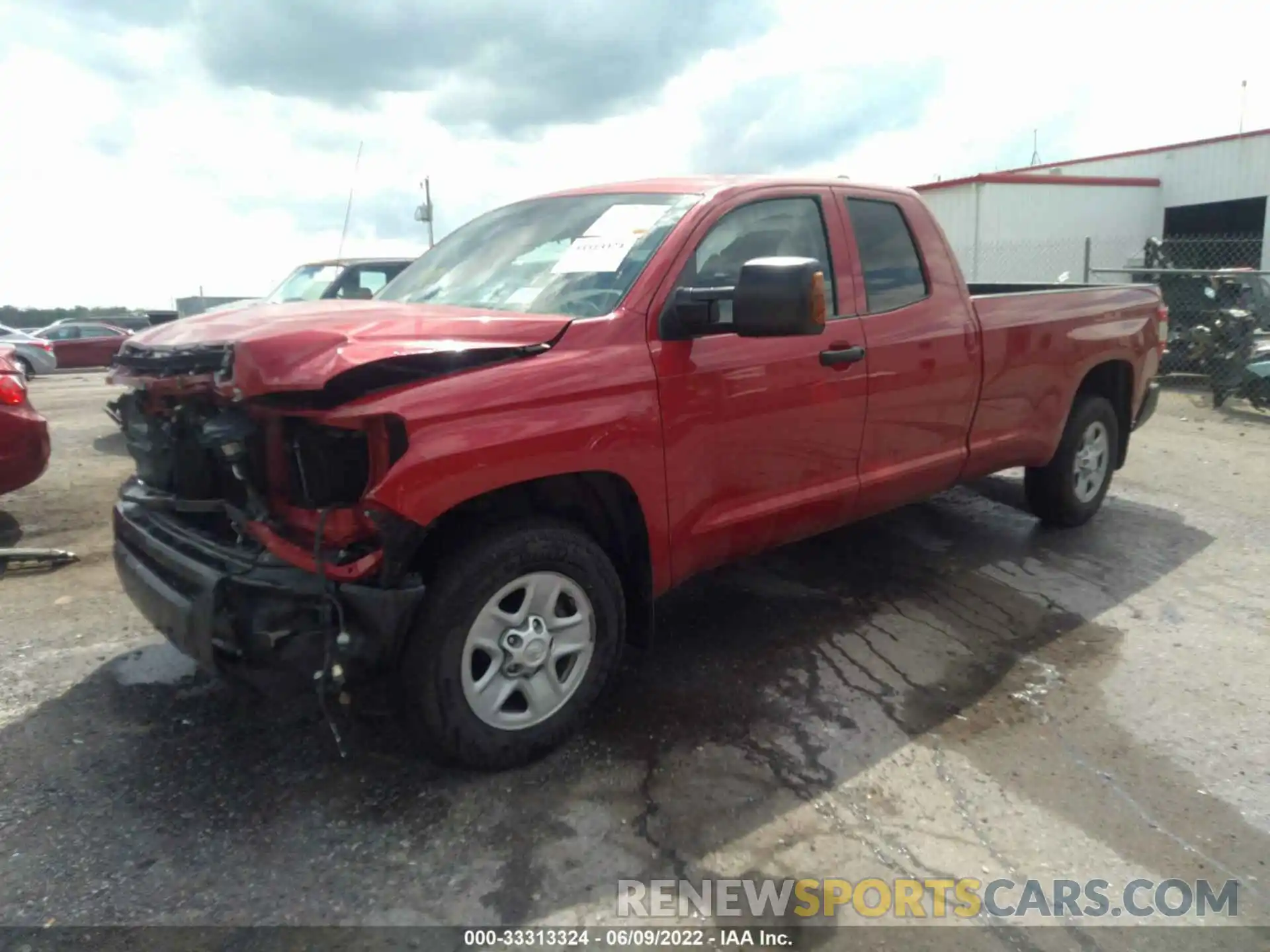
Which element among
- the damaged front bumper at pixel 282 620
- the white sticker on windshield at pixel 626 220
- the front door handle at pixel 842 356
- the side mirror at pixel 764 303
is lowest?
the damaged front bumper at pixel 282 620

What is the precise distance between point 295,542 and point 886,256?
113 inches

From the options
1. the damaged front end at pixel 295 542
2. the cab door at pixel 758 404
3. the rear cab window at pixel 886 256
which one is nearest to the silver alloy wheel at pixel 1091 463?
the rear cab window at pixel 886 256

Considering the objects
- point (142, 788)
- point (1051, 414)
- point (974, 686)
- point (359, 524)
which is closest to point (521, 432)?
point (359, 524)

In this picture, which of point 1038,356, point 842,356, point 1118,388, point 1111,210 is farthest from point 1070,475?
point 1111,210

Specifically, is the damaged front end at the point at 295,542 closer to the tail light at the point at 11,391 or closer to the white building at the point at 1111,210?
the tail light at the point at 11,391

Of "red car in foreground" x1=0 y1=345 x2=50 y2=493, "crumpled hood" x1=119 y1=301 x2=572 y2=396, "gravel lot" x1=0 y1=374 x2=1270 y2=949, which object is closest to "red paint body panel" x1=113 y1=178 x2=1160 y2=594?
"crumpled hood" x1=119 y1=301 x2=572 y2=396

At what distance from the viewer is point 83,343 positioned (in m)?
23.9

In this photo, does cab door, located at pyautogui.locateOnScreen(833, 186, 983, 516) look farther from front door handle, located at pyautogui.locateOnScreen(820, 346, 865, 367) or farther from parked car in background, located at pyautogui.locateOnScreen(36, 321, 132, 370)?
parked car in background, located at pyautogui.locateOnScreen(36, 321, 132, 370)

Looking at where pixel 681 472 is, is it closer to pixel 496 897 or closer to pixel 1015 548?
pixel 496 897

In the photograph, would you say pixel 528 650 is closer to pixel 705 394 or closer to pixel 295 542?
pixel 295 542

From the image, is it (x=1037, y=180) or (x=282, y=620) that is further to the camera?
(x=1037, y=180)

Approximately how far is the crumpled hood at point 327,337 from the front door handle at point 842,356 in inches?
47.0

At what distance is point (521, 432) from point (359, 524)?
55cm

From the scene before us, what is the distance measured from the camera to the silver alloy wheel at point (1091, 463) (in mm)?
5594
